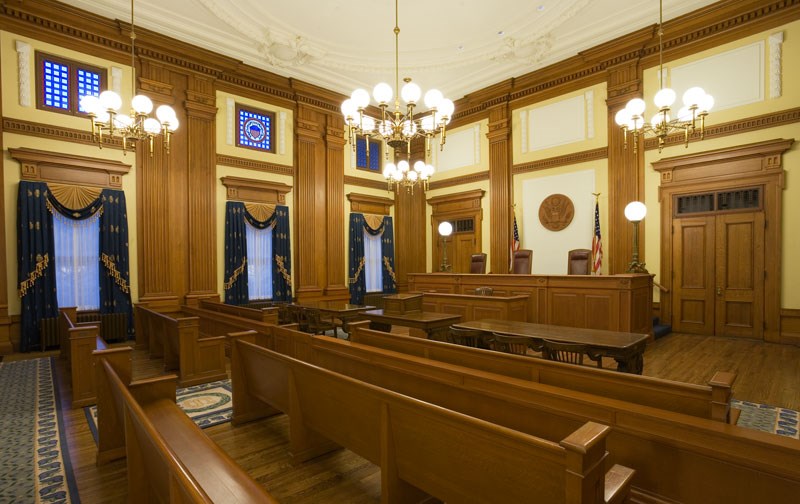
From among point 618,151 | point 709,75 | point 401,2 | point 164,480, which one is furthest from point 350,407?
point 709,75

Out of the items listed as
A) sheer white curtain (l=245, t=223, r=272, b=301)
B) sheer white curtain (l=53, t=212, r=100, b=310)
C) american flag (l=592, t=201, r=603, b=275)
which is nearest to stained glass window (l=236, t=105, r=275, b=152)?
sheer white curtain (l=245, t=223, r=272, b=301)

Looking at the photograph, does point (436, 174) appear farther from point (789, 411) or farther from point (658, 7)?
point (789, 411)

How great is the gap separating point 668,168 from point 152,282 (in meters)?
9.18

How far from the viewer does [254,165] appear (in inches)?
326

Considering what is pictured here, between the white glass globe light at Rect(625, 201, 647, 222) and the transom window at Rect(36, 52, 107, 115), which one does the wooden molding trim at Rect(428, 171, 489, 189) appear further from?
the transom window at Rect(36, 52, 107, 115)

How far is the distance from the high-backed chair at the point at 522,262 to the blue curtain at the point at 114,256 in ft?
23.6

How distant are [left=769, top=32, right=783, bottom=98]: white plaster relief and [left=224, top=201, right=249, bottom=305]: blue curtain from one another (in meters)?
9.21

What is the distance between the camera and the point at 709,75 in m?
6.47

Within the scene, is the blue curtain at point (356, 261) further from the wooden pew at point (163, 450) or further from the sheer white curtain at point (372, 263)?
the wooden pew at point (163, 450)

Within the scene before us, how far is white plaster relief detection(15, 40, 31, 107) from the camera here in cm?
579

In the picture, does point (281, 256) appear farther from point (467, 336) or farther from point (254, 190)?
point (467, 336)

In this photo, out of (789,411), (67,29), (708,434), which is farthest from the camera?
(67,29)

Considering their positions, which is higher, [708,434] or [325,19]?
[325,19]

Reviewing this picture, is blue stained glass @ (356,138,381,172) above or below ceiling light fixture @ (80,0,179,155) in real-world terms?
above
